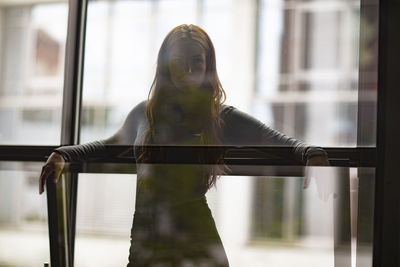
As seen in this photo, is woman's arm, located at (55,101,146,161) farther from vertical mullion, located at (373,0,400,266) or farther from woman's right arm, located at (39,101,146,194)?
vertical mullion, located at (373,0,400,266)

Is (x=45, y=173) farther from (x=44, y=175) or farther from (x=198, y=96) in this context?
(x=198, y=96)

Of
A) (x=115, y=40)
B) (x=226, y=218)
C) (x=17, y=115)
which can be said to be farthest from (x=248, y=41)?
(x=17, y=115)

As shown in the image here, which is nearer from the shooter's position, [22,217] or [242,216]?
[242,216]

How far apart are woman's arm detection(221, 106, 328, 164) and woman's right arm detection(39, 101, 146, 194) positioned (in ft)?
0.83

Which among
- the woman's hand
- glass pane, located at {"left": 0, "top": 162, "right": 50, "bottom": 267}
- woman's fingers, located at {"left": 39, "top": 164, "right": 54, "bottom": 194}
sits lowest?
glass pane, located at {"left": 0, "top": 162, "right": 50, "bottom": 267}

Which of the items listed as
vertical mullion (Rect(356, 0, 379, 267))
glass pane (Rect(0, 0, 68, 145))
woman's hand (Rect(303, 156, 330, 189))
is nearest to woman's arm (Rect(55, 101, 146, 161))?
glass pane (Rect(0, 0, 68, 145))

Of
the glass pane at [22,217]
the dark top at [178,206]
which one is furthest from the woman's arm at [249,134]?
the glass pane at [22,217]

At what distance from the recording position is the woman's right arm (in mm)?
1238

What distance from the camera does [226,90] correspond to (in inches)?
48.3

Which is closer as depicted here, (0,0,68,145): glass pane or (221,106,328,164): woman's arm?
(221,106,328,164): woman's arm

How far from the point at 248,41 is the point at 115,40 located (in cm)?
41

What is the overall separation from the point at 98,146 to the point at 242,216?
464 millimetres

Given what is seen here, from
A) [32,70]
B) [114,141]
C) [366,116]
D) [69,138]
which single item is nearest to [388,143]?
[366,116]

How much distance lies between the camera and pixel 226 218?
3.99 ft
